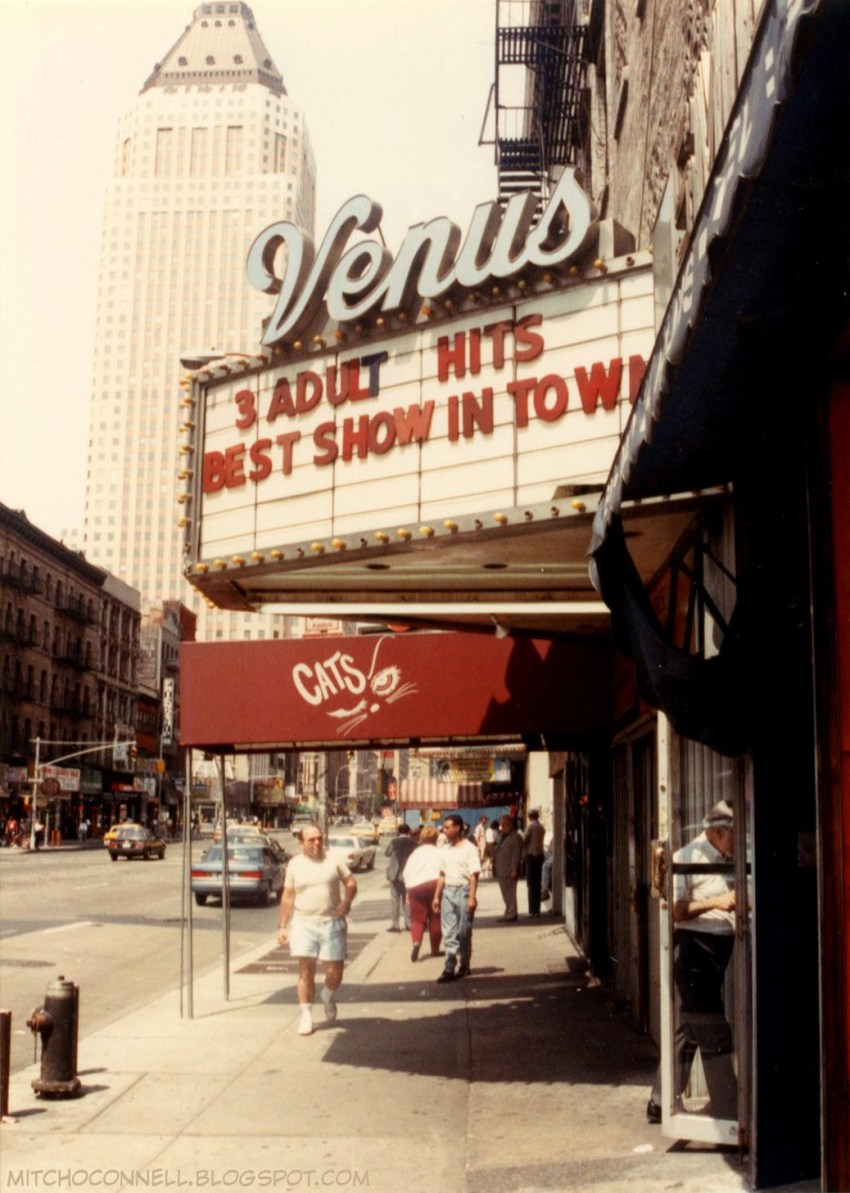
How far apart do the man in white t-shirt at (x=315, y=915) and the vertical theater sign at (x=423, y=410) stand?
2.57m

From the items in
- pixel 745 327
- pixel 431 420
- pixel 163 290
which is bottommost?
pixel 745 327

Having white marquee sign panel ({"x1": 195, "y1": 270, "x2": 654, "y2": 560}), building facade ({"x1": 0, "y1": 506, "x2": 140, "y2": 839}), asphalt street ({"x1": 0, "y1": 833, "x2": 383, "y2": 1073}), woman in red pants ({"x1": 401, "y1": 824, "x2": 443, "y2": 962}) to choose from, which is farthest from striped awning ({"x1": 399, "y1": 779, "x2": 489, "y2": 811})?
white marquee sign panel ({"x1": 195, "y1": 270, "x2": 654, "y2": 560})

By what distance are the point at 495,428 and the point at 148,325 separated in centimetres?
17636

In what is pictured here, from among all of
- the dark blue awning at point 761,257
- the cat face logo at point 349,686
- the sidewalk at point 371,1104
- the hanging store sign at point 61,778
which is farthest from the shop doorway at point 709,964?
the hanging store sign at point 61,778

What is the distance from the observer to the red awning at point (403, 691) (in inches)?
465

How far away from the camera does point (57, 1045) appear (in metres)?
8.62

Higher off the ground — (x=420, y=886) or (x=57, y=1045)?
(x=420, y=886)

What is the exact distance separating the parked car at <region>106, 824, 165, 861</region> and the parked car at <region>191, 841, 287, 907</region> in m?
20.8

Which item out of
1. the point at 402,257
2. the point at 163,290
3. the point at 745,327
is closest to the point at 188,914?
the point at 402,257

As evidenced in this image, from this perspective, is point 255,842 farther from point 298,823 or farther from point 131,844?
point 298,823

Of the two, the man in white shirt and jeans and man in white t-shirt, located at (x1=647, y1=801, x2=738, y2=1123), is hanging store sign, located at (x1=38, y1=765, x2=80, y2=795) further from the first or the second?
man in white t-shirt, located at (x1=647, y1=801, x2=738, y2=1123)

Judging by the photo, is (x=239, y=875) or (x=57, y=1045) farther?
(x=239, y=875)

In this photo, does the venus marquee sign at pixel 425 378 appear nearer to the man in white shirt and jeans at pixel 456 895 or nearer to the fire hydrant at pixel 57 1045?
the fire hydrant at pixel 57 1045

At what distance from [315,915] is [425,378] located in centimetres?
498
